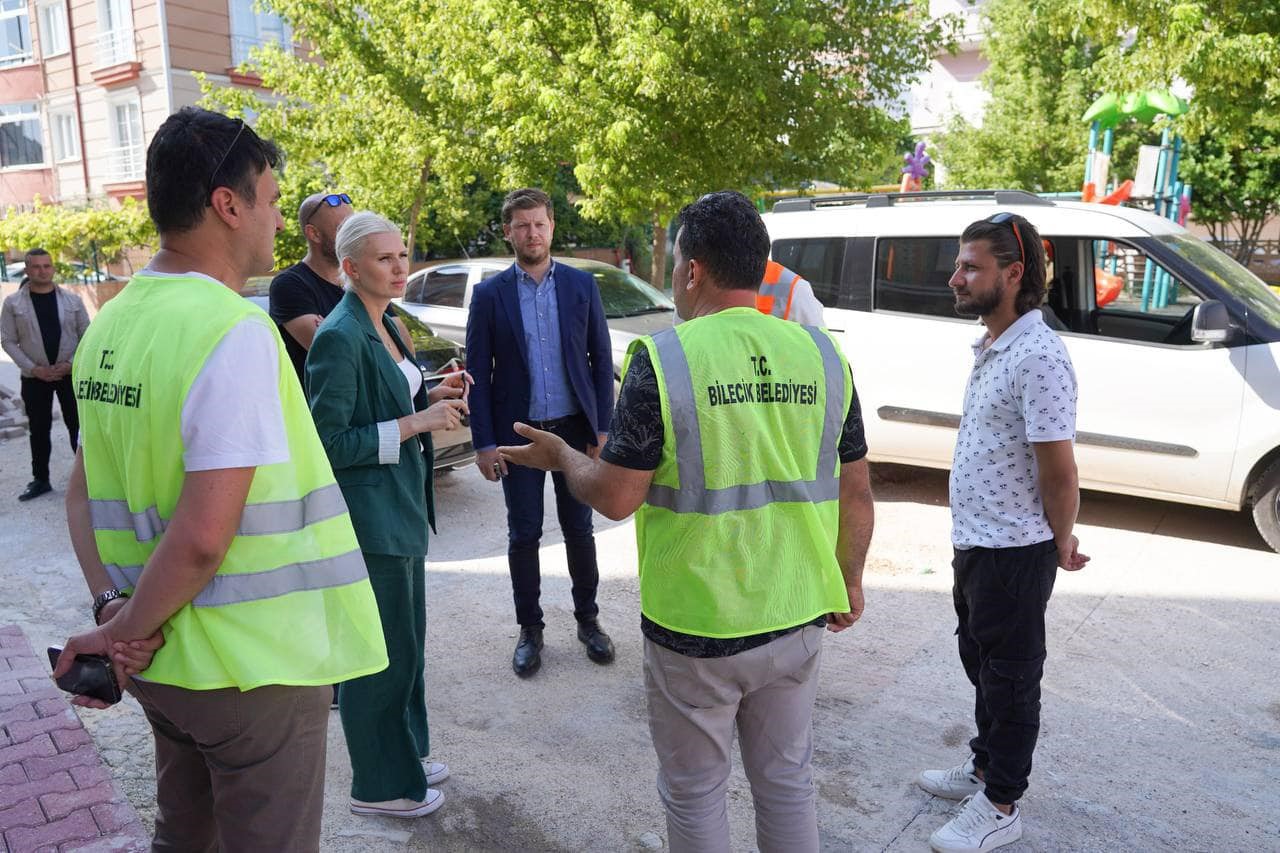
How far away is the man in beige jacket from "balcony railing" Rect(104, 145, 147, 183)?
61.5 feet

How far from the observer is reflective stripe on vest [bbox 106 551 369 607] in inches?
74.6

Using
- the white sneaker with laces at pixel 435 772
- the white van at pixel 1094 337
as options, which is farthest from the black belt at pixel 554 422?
the white van at pixel 1094 337

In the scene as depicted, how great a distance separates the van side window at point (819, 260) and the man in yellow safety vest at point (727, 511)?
497 cm

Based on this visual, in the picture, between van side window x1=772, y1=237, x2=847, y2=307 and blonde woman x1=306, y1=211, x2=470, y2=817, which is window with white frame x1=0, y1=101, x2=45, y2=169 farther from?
blonde woman x1=306, y1=211, x2=470, y2=817

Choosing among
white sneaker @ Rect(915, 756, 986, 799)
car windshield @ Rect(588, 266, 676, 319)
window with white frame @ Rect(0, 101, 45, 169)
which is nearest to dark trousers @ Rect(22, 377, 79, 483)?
car windshield @ Rect(588, 266, 676, 319)

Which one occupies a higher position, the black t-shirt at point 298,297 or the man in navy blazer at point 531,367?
the black t-shirt at point 298,297

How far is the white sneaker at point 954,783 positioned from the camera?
11.5ft

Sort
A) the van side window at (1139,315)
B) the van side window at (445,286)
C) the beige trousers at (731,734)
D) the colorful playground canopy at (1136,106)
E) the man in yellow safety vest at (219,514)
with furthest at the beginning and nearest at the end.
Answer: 1. the colorful playground canopy at (1136,106)
2. the van side window at (445,286)
3. the van side window at (1139,315)
4. the beige trousers at (731,734)
5. the man in yellow safety vest at (219,514)

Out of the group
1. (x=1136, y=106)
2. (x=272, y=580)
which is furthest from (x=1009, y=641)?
(x=1136, y=106)

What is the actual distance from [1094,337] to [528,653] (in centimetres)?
408

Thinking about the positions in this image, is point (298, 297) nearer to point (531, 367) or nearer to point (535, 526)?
point (531, 367)

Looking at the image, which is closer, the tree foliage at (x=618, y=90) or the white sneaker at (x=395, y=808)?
the white sneaker at (x=395, y=808)

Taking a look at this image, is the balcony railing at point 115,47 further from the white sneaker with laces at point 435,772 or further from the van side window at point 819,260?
the white sneaker with laces at point 435,772

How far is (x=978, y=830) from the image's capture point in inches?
125
